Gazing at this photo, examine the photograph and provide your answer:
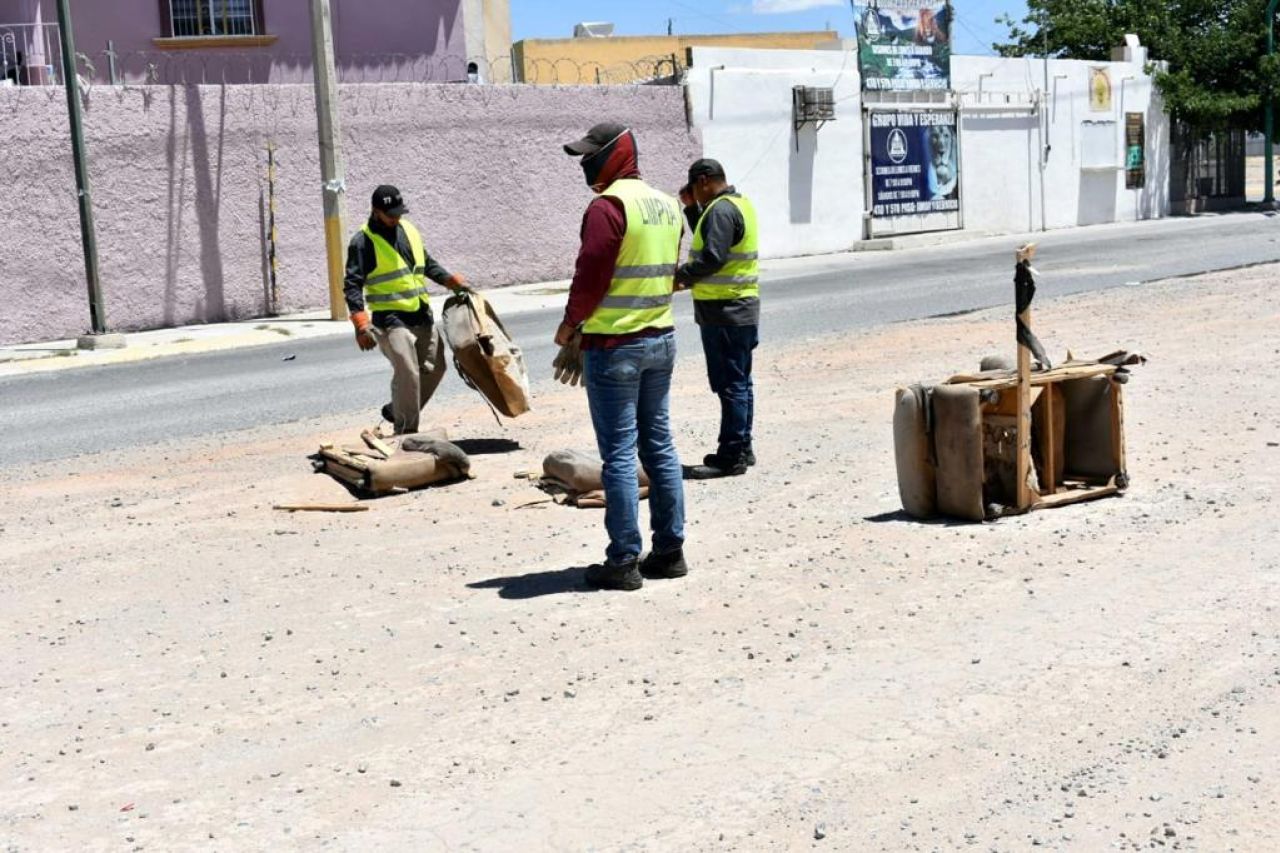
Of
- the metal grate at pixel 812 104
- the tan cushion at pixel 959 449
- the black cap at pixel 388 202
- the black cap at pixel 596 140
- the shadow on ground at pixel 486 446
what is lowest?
the shadow on ground at pixel 486 446

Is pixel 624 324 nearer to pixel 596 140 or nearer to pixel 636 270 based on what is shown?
pixel 636 270

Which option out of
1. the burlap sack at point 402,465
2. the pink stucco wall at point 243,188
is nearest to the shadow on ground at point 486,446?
the burlap sack at point 402,465

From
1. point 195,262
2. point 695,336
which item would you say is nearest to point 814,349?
point 695,336

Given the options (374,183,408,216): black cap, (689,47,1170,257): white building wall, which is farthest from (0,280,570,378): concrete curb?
(374,183,408,216): black cap

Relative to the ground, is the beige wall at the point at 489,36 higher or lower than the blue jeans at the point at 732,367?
higher

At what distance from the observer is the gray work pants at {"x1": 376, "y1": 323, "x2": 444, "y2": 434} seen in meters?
9.83

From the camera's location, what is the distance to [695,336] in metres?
16.1

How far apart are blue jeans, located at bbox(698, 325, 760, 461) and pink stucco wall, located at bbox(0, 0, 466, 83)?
56.6ft

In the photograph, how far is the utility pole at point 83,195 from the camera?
58.4ft

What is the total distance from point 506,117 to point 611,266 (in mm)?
18799

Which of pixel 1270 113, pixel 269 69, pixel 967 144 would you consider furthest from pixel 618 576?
pixel 1270 113

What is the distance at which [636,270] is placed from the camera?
6355 mm

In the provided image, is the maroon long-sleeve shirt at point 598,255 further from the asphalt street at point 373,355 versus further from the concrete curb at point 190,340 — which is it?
the concrete curb at point 190,340

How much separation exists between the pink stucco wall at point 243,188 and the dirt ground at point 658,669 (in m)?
11.0
